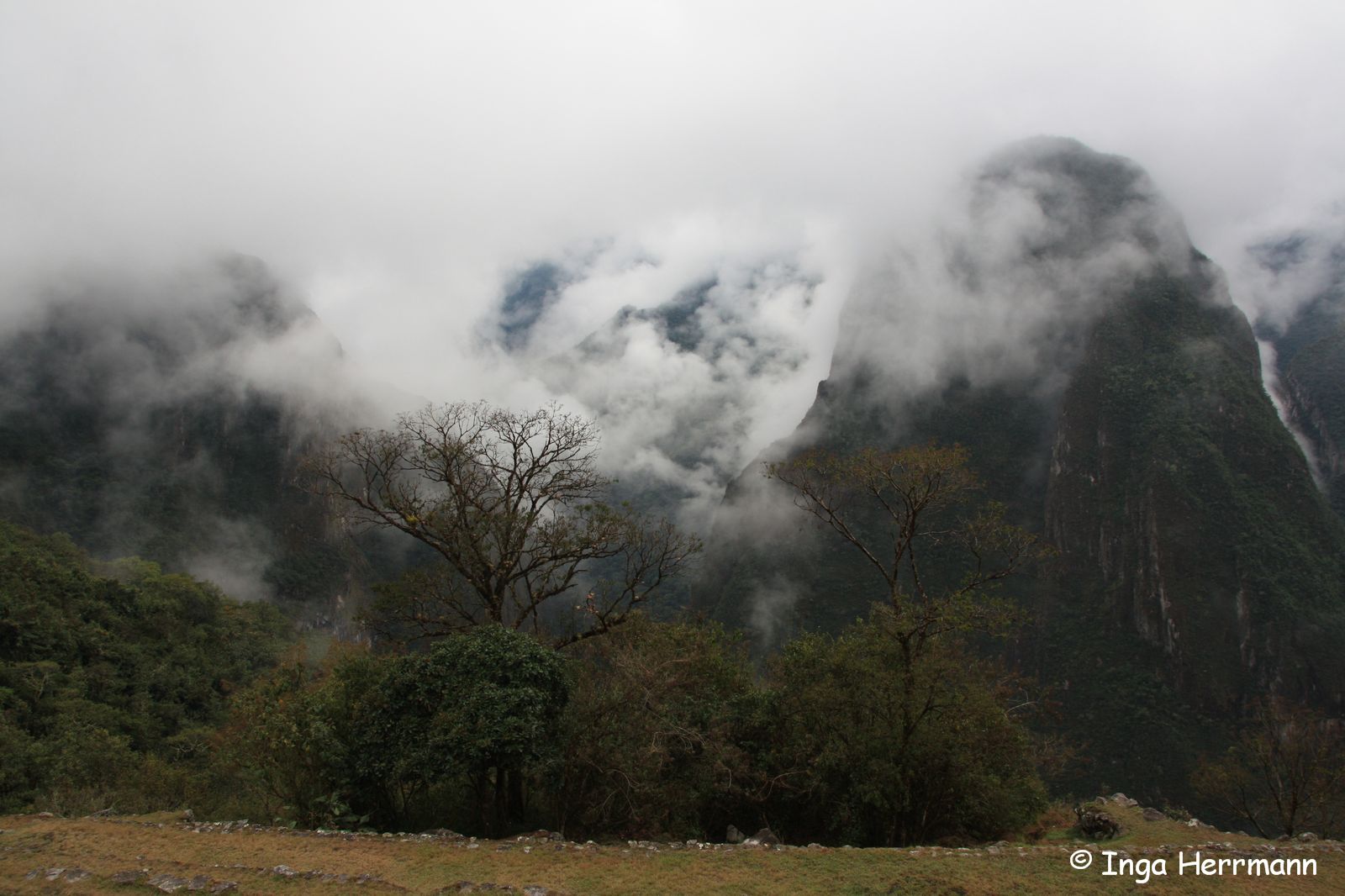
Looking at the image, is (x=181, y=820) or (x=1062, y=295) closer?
(x=181, y=820)

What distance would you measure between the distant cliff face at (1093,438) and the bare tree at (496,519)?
231 feet

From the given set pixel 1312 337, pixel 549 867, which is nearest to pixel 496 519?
pixel 549 867

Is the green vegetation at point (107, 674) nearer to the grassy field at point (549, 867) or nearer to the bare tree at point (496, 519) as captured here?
the grassy field at point (549, 867)

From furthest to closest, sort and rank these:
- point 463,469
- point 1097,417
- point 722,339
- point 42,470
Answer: point 722,339, point 1097,417, point 42,470, point 463,469

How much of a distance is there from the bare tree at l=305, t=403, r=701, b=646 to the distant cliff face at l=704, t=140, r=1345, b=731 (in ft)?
A: 231

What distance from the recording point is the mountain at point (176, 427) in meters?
86.6

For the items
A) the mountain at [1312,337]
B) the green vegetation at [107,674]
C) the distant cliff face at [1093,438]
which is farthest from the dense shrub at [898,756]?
the mountain at [1312,337]

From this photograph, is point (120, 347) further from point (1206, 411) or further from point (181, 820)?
point (1206, 411)

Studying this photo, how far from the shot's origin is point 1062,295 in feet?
360

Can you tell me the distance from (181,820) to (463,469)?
8.98 metres

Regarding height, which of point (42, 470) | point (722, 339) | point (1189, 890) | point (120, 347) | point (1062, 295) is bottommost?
point (1189, 890)

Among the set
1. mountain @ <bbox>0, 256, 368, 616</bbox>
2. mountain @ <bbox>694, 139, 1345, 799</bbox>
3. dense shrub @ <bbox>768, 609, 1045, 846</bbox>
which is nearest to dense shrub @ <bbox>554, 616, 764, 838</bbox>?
dense shrub @ <bbox>768, 609, 1045, 846</bbox>

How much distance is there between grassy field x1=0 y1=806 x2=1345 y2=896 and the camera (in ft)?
32.8

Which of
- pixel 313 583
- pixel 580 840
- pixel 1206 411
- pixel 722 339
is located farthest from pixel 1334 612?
pixel 722 339
